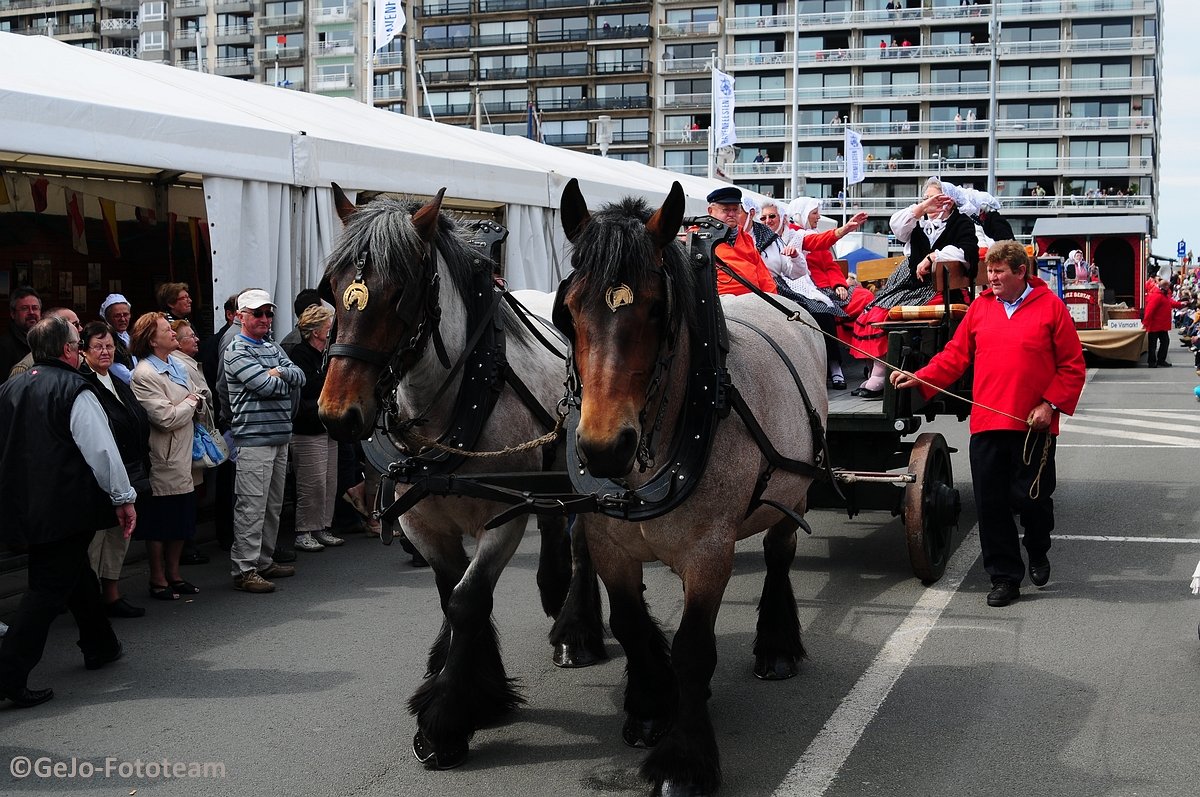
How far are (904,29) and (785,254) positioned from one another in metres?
76.1

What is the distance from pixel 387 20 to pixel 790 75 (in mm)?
62804

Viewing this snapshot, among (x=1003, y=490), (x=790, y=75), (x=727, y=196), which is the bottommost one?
(x=1003, y=490)

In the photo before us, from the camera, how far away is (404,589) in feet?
22.8

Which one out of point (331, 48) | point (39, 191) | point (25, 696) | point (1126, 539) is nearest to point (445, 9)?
point (331, 48)

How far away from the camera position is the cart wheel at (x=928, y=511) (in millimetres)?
6250

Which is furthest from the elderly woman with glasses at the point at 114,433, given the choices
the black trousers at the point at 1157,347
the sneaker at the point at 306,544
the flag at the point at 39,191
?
the black trousers at the point at 1157,347

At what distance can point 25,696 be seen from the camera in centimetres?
484

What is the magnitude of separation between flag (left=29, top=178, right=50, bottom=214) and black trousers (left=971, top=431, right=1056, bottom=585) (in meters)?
7.36

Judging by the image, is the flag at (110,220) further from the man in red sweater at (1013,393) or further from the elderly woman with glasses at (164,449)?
the man in red sweater at (1013,393)

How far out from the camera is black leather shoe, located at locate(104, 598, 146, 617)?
20.8 feet

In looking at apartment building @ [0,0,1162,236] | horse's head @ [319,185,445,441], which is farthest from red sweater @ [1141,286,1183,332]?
apartment building @ [0,0,1162,236]

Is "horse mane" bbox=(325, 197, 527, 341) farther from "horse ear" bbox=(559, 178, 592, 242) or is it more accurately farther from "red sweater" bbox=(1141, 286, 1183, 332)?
"red sweater" bbox=(1141, 286, 1183, 332)

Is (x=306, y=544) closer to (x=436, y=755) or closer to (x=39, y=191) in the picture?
(x=39, y=191)

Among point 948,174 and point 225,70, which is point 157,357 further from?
point 225,70
